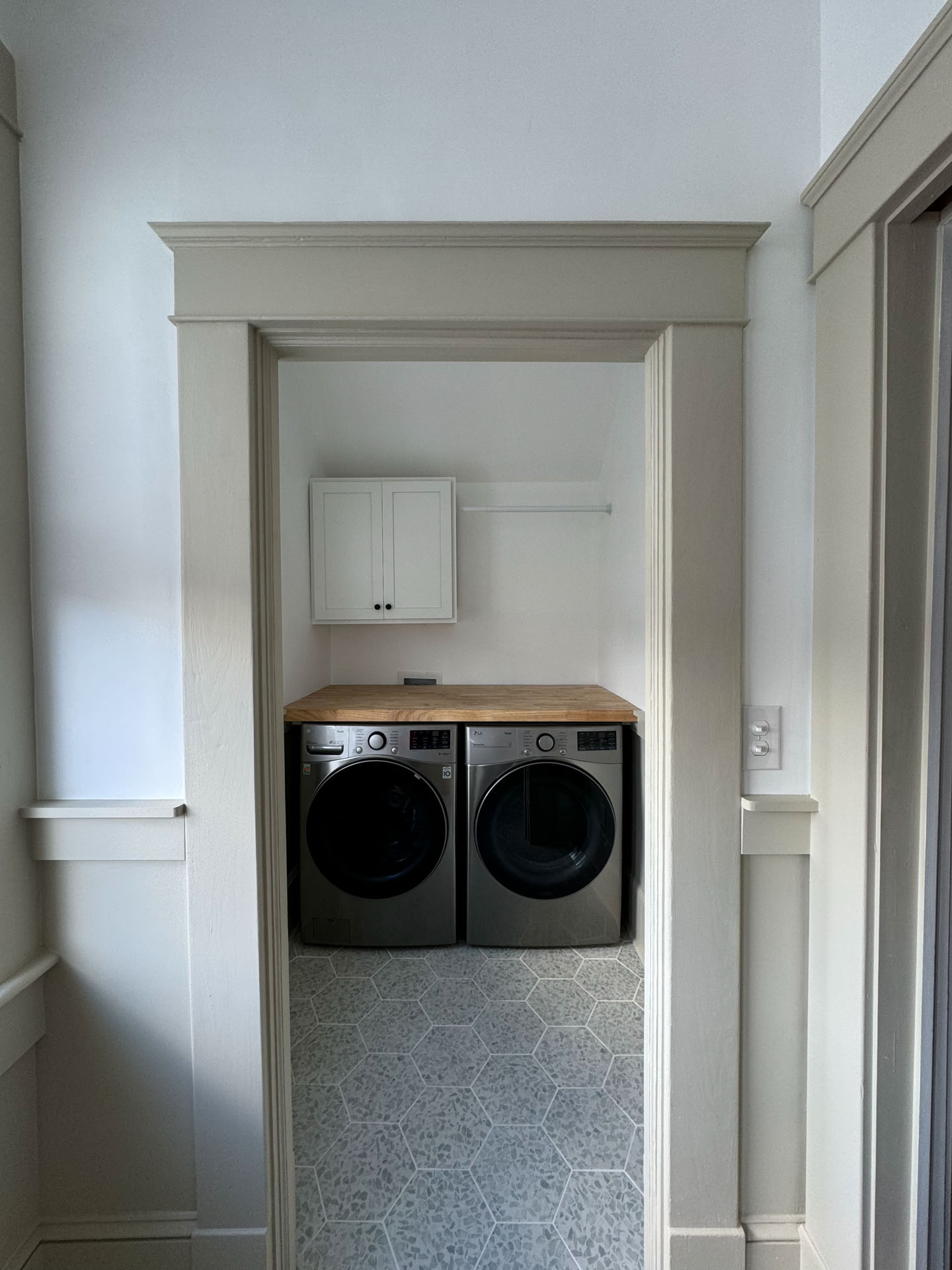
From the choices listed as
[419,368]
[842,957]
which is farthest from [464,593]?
[842,957]

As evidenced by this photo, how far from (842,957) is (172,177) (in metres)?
1.94

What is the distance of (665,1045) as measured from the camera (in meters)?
1.22

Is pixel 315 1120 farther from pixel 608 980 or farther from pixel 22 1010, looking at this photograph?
pixel 608 980

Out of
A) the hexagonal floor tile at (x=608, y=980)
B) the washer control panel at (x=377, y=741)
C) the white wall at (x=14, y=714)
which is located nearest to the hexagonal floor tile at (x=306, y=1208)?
the white wall at (x=14, y=714)

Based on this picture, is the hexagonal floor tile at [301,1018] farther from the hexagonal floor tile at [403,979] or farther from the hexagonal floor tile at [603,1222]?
the hexagonal floor tile at [603,1222]

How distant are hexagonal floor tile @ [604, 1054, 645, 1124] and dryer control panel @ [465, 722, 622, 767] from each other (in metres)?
1.00

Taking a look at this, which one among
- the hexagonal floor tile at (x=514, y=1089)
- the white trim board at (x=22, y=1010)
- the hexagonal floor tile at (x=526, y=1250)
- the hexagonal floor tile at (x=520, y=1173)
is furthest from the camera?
the hexagonal floor tile at (x=514, y=1089)

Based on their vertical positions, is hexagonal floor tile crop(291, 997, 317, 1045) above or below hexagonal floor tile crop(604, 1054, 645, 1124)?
above

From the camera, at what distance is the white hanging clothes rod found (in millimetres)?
3057

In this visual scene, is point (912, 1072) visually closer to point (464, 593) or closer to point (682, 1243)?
point (682, 1243)

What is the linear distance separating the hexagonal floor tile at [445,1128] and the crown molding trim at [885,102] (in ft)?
7.72

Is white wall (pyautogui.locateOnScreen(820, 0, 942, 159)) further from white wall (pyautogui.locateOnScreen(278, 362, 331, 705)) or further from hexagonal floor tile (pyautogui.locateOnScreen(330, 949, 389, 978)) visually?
hexagonal floor tile (pyautogui.locateOnScreen(330, 949, 389, 978))

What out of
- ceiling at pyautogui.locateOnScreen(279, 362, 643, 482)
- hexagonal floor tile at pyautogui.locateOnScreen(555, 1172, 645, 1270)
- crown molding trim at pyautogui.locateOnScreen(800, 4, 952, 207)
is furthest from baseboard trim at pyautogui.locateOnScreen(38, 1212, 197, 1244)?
ceiling at pyautogui.locateOnScreen(279, 362, 643, 482)

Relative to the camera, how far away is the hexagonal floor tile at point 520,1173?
148 centimetres
